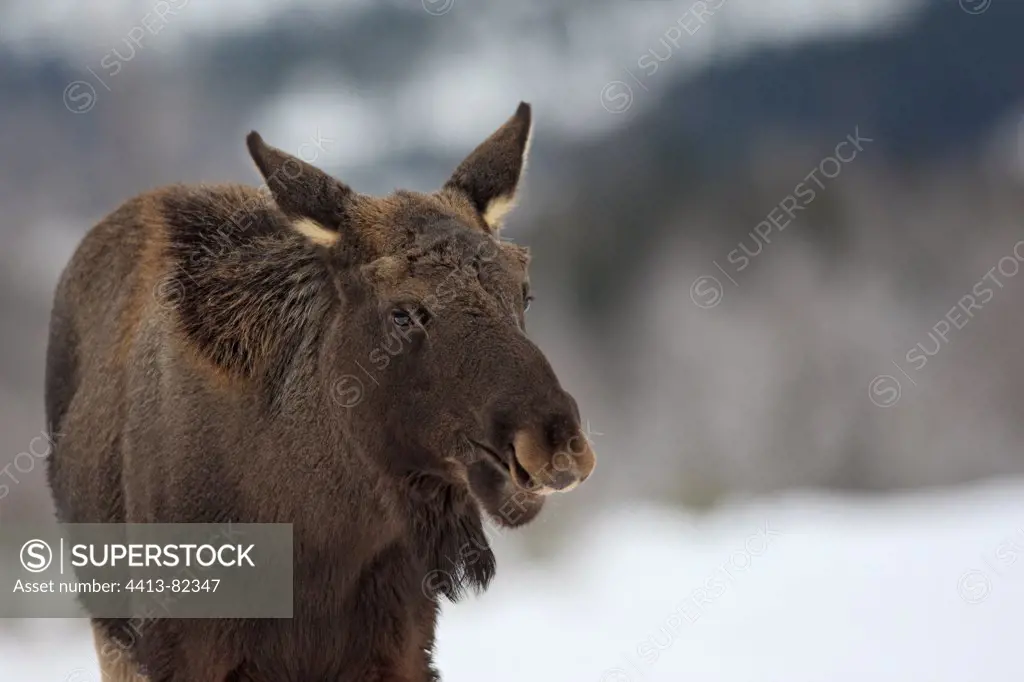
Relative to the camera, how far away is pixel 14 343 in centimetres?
1581

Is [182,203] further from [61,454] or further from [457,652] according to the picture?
[457,652]

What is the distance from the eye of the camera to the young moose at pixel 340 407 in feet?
14.6

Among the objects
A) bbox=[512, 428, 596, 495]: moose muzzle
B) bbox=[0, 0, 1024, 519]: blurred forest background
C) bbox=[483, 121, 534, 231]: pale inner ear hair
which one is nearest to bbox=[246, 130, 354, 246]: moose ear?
bbox=[483, 121, 534, 231]: pale inner ear hair

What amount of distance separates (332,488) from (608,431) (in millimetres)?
13979

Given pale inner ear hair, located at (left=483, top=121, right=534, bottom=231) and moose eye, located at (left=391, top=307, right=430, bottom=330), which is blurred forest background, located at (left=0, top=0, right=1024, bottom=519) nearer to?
pale inner ear hair, located at (left=483, top=121, right=534, bottom=231)

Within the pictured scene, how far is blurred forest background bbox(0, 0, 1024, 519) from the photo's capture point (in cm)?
1819

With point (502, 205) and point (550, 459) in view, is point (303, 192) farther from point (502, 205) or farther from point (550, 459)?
point (550, 459)

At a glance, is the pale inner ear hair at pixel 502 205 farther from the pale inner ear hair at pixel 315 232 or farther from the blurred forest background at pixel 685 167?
the blurred forest background at pixel 685 167

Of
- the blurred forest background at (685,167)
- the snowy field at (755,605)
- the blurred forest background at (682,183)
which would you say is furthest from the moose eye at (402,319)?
the blurred forest background at (685,167)

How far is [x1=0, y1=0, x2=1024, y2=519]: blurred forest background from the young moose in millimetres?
11809

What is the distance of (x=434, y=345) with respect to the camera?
449cm

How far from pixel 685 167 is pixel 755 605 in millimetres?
11321

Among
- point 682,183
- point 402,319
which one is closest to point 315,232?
point 402,319


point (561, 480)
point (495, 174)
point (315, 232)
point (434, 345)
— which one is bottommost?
point (561, 480)
